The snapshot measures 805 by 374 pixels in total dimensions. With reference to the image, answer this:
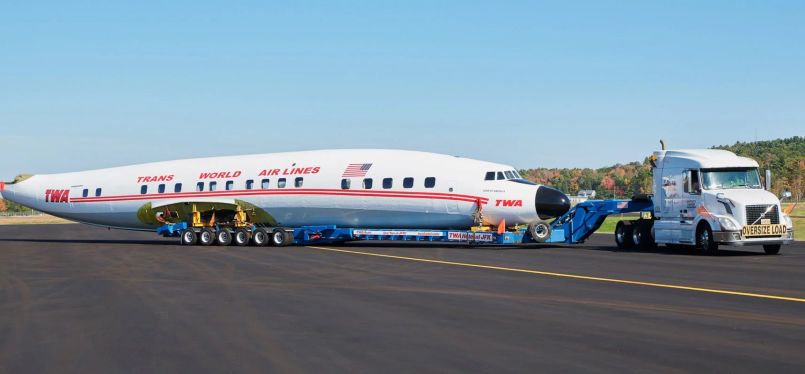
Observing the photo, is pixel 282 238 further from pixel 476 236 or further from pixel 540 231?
pixel 540 231

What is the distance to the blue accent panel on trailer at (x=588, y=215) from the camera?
33562 mm

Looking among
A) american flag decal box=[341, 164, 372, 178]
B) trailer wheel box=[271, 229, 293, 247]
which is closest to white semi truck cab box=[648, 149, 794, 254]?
american flag decal box=[341, 164, 372, 178]

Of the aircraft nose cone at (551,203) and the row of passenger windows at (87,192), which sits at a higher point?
the row of passenger windows at (87,192)

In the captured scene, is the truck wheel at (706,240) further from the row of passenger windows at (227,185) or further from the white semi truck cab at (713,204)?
the row of passenger windows at (227,185)

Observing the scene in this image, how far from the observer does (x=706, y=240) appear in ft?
95.8

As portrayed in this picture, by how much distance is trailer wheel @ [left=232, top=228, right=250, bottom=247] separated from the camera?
4000cm

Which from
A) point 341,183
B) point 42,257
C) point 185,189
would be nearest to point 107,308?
point 42,257

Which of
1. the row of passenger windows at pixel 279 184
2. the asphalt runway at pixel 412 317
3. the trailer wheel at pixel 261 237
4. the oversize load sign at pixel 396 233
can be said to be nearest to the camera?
the asphalt runway at pixel 412 317

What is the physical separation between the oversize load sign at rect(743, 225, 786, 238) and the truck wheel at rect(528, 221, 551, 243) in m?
7.84

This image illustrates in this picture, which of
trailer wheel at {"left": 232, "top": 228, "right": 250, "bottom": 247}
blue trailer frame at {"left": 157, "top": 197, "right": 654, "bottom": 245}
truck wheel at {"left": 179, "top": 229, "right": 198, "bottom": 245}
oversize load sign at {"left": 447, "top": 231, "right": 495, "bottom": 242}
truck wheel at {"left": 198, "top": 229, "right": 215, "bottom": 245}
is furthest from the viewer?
truck wheel at {"left": 179, "top": 229, "right": 198, "bottom": 245}

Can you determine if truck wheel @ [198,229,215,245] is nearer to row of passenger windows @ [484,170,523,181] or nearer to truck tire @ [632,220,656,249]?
row of passenger windows @ [484,170,523,181]

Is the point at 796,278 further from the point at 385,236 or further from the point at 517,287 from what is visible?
the point at 385,236

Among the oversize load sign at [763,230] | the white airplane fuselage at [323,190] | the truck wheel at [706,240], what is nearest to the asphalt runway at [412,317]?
the oversize load sign at [763,230]

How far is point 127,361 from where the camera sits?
412 inches
